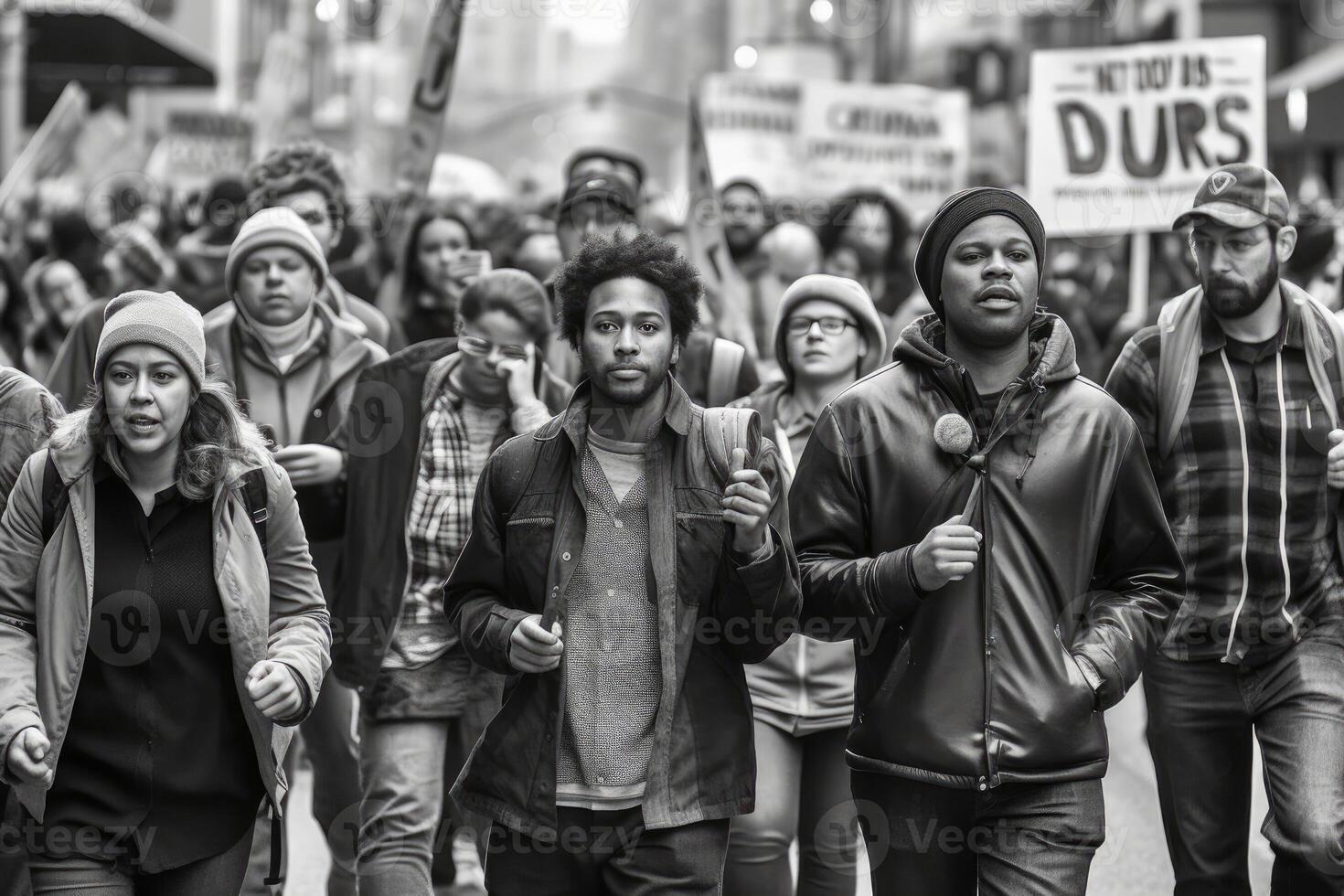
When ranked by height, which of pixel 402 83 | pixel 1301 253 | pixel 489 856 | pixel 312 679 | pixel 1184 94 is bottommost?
pixel 489 856

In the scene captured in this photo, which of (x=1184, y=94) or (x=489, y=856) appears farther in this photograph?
(x=1184, y=94)

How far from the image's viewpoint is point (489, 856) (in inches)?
183

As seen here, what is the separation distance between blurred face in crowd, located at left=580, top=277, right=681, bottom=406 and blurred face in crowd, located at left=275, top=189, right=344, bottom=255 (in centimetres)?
291

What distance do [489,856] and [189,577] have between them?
94cm

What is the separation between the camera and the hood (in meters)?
4.68

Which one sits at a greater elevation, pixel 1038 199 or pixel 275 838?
pixel 1038 199

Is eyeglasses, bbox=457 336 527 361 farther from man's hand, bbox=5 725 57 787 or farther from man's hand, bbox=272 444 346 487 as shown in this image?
man's hand, bbox=5 725 57 787

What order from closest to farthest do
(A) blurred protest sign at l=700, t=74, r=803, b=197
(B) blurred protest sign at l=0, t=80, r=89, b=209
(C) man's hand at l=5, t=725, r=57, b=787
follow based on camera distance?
1. (C) man's hand at l=5, t=725, r=57, b=787
2. (B) blurred protest sign at l=0, t=80, r=89, b=209
3. (A) blurred protest sign at l=700, t=74, r=803, b=197

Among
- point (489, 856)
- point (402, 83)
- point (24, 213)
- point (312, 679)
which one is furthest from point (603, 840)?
point (402, 83)

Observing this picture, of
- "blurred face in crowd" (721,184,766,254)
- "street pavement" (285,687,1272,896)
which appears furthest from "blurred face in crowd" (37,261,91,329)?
"blurred face in crowd" (721,184,766,254)

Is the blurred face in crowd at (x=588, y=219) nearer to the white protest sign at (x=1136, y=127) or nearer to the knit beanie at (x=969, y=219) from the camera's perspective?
the knit beanie at (x=969, y=219)

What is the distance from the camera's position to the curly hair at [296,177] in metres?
7.65

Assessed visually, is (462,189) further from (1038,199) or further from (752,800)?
(752,800)

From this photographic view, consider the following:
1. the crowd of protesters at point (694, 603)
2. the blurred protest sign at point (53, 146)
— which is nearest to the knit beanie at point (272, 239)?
the crowd of protesters at point (694, 603)
